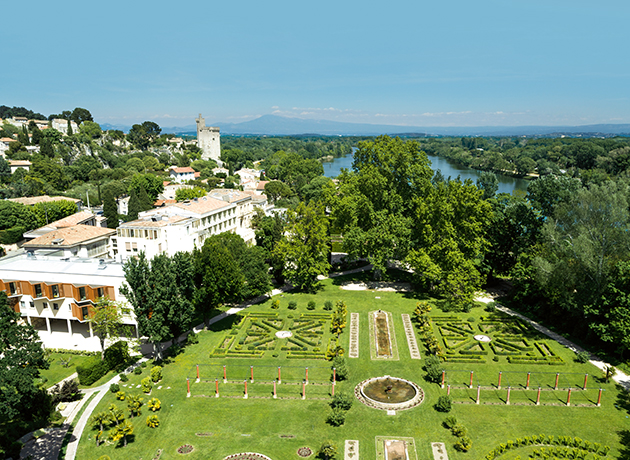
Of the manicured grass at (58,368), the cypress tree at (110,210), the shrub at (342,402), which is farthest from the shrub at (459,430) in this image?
the cypress tree at (110,210)

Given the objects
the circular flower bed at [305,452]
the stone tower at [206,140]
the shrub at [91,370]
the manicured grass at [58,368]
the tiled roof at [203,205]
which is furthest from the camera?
the stone tower at [206,140]

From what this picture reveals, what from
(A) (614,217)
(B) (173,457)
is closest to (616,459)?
(A) (614,217)

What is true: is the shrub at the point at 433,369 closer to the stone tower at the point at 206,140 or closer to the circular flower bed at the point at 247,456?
the circular flower bed at the point at 247,456

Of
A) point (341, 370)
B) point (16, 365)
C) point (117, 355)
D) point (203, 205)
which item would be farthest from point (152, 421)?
point (203, 205)

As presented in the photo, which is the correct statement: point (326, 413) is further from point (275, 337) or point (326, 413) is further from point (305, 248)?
point (305, 248)

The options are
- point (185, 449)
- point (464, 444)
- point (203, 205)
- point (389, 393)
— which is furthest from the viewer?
point (203, 205)

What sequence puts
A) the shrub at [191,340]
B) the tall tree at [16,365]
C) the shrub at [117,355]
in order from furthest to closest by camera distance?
the shrub at [191,340] < the shrub at [117,355] < the tall tree at [16,365]

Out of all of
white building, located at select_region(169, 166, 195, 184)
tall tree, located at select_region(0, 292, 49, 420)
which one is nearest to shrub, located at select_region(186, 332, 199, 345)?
tall tree, located at select_region(0, 292, 49, 420)
